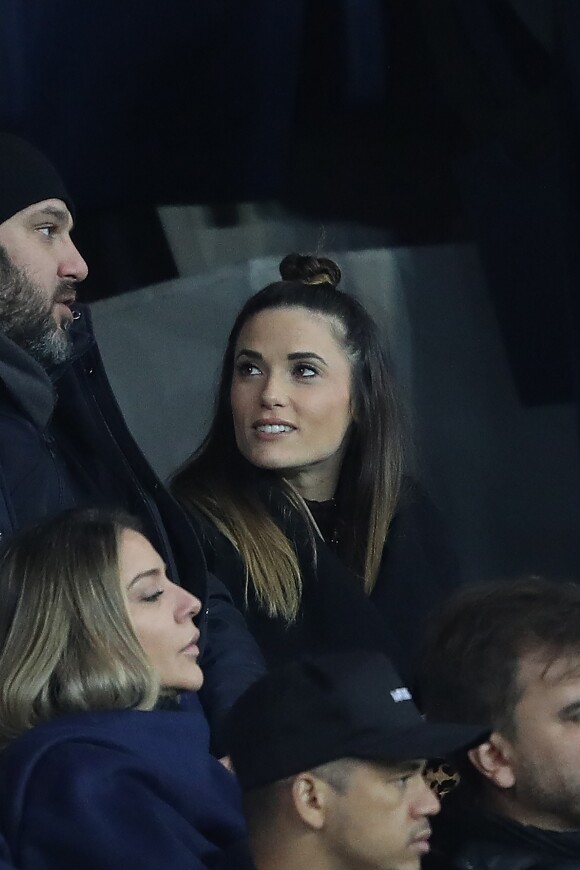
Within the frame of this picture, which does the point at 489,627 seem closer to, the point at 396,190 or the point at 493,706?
the point at 493,706

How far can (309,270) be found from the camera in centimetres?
230

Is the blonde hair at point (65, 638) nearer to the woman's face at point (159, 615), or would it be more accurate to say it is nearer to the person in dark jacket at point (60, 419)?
the woman's face at point (159, 615)

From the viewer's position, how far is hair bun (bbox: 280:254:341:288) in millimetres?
2293

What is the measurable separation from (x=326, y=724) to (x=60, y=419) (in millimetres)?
932

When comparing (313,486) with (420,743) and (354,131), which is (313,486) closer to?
(354,131)

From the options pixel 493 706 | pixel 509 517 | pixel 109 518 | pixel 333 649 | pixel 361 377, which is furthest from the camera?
pixel 509 517

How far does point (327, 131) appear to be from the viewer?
272 centimetres

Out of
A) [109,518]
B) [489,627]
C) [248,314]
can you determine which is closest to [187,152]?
[248,314]

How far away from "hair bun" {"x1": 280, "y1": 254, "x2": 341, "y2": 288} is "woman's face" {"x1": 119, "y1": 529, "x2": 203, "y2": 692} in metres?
0.75

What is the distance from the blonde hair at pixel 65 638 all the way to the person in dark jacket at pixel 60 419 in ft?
0.80

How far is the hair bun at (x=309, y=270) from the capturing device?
7.52 feet

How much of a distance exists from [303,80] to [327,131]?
9cm

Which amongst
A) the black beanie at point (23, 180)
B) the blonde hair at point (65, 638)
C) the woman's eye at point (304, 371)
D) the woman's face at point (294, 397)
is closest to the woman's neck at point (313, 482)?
the woman's face at point (294, 397)

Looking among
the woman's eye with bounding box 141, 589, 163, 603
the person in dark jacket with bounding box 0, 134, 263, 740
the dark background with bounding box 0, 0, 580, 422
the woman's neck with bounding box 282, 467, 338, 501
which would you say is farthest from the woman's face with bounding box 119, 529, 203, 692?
the dark background with bounding box 0, 0, 580, 422
